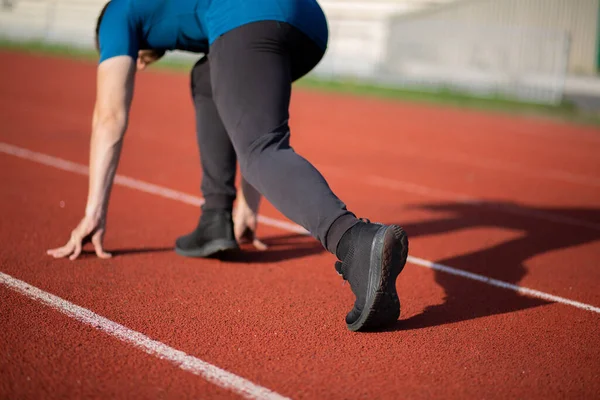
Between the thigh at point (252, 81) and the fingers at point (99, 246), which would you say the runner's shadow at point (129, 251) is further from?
the thigh at point (252, 81)

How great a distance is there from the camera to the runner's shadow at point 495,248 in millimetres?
3584

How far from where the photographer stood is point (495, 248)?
5012 mm

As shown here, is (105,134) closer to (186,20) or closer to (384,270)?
(186,20)

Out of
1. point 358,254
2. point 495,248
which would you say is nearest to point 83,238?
point 358,254

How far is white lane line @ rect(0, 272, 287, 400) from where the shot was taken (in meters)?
2.49

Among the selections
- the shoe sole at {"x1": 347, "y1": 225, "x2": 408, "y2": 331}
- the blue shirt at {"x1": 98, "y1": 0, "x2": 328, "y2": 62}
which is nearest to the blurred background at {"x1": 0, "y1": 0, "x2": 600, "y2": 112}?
the blue shirt at {"x1": 98, "y1": 0, "x2": 328, "y2": 62}

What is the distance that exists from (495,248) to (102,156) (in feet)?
9.36

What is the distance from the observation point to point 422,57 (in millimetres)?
23797

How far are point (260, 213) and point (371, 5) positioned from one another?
93.9 ft

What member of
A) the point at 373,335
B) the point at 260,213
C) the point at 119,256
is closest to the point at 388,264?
the point at 373,335

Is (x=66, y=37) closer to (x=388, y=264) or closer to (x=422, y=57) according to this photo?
(x=422, y=57)

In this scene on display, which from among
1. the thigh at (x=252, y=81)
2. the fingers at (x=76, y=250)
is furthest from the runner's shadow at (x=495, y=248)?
the fingers at (x=76, y=250)

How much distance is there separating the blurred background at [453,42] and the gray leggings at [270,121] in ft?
63.7

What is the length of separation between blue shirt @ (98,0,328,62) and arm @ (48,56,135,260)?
9cm
